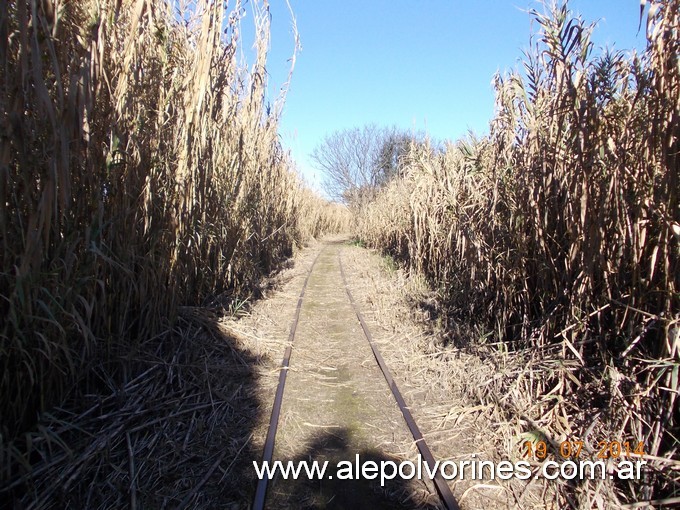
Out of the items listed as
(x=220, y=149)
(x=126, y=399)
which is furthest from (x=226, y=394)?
(x=220, y=149)

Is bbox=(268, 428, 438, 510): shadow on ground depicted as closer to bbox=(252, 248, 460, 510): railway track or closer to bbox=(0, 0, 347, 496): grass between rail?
bbox=(252, 248, 460, 510): railway track

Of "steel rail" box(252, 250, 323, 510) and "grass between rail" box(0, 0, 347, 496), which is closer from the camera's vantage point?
"grass between rail" box(0, 0, 347, 496)

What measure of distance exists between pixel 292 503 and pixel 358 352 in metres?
2.35

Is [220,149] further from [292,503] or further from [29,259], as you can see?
[292,503]

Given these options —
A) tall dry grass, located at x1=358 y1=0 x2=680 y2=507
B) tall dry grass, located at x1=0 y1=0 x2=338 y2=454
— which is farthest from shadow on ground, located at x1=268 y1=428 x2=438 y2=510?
tall dry grass, located at x1=0 y1=0 x2=338 y2=454

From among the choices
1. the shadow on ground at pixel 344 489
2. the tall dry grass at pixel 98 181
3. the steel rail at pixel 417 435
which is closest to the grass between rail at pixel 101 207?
the tall dry grass at pixel 98 181

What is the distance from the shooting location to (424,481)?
229cm
